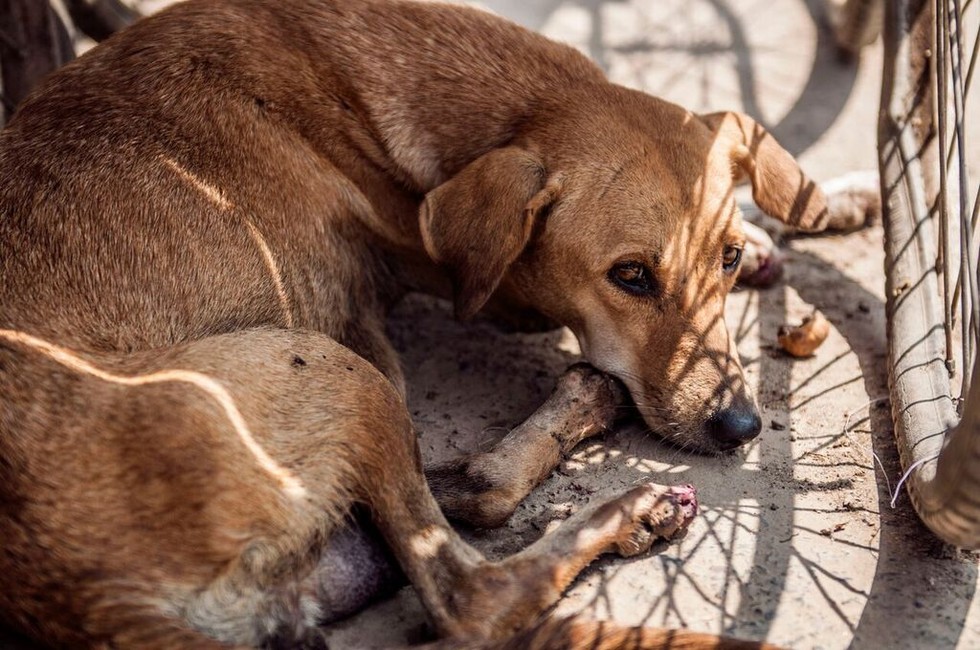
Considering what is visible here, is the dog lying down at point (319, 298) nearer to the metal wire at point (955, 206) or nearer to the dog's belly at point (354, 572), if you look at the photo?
the dog's belly at point (354, 572)

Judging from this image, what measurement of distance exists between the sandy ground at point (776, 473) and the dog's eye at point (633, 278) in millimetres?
575

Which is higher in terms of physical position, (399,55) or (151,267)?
(399,55)

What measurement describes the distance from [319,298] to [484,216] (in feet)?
2.15

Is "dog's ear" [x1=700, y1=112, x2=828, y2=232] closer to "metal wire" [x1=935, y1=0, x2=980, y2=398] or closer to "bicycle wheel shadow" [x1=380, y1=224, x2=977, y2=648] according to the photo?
"metal wire" [x1=935, y1=0, x2=980, y2=398]

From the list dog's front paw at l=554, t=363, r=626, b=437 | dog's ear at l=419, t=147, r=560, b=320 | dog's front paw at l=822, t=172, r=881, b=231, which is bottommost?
dog's front paw at l=554, t=363, r=626, b=437

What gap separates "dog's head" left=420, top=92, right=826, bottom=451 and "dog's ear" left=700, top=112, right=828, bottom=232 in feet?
0.87

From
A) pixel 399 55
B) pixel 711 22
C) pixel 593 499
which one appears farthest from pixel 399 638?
pixel 711 22

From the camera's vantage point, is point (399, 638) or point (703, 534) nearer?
point (399, 638)

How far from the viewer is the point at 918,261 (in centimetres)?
385

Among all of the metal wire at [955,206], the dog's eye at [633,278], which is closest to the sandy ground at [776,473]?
the metal wire at [955,206]

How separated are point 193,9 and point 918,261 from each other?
279 centimetres

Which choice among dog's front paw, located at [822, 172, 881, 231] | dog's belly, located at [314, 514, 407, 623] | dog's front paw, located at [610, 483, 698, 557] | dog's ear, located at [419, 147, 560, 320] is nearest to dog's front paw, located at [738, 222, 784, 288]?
dog's front paw, located at [822, 172, 881, 231]

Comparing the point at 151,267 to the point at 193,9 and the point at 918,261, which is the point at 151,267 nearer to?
the point at 193,9

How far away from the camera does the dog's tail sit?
247cm
